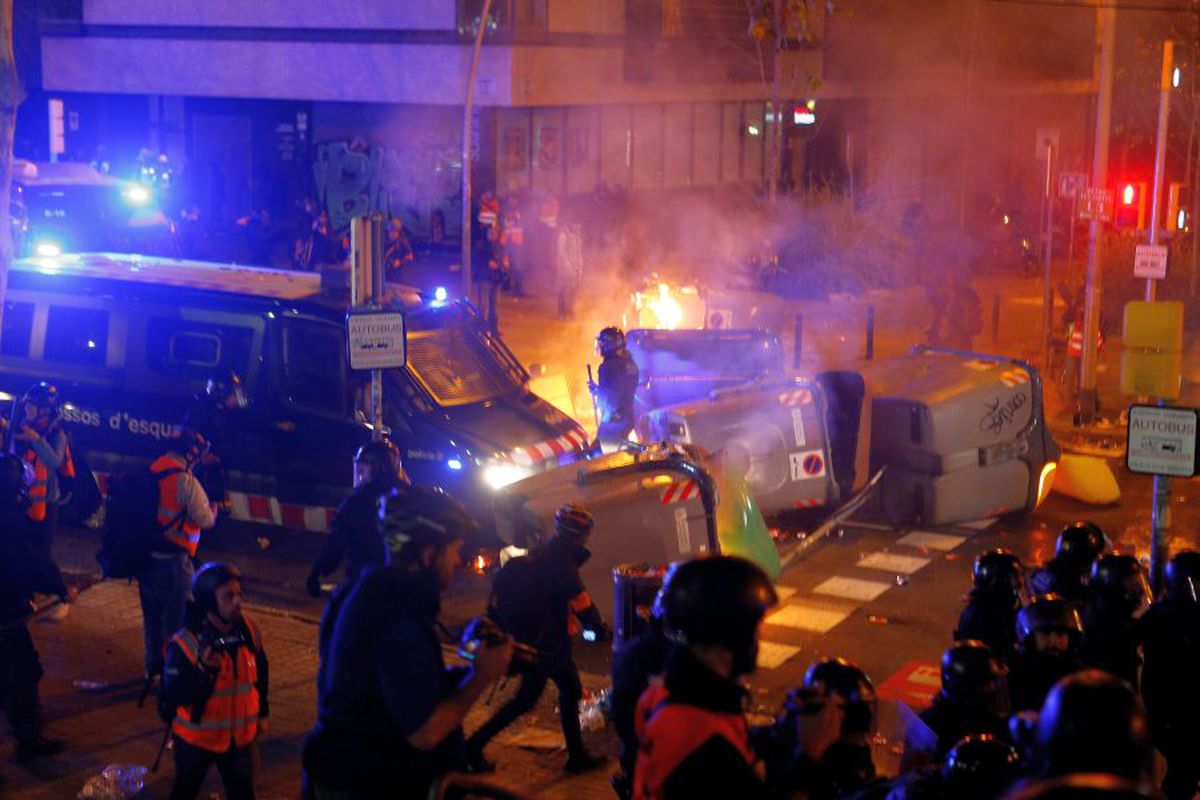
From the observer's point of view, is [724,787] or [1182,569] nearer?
[724,787]

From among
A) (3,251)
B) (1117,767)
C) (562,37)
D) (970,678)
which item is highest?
(562,37)

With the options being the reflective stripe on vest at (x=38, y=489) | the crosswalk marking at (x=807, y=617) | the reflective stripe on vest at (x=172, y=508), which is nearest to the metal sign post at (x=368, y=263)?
the reflective stripe on vest at (x=172, y=508)

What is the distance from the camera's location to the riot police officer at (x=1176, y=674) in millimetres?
6414

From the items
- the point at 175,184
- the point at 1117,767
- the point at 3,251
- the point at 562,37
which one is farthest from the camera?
the point at 175,184

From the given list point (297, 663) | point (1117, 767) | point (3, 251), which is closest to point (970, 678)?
point (1117, 767)

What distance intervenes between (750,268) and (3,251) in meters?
19.6

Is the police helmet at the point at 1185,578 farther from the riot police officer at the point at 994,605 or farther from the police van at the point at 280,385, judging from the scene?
the police van at the point at 280,385

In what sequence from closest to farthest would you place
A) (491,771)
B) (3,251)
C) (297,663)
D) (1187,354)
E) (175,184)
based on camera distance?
(491,771) < (297,663) < (3,251) < (1187,354) < (175,184)

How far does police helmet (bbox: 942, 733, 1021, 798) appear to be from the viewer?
4.05 meters

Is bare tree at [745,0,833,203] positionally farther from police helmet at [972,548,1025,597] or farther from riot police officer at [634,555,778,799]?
riot police officer at [634,555,778,799]

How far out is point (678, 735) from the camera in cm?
370

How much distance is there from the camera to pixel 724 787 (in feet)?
12.0

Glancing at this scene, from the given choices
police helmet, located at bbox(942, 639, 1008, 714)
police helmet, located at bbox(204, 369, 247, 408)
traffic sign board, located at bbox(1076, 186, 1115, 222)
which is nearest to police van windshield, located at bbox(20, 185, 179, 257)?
police helmet, located at bbox(204, 369, 247, 408)

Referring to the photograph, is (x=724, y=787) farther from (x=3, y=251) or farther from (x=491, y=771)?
(x=3, y=251)
